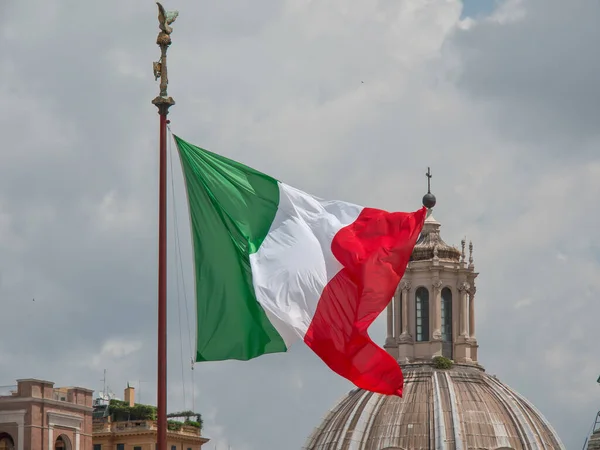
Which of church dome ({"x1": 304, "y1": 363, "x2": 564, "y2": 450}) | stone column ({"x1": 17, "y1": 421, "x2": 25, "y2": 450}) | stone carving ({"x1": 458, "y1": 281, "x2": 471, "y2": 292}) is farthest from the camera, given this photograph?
stone carving ({"x1": 458, "y1": 281, "x2": 471, "y2": 292})

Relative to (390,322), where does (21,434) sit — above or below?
below

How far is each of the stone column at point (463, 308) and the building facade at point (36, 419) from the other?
54597 mm

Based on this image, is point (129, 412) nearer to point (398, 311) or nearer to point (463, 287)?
point (398, 311)

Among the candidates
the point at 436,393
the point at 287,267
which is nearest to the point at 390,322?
the point at 436,393

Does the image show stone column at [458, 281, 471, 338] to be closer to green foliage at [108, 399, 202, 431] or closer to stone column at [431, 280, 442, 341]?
stone column at [431, 280, 442, 341]

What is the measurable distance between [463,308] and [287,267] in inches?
3278

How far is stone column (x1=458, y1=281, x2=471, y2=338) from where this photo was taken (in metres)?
124

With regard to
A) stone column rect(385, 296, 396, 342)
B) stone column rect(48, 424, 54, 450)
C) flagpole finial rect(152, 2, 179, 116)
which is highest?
stone column rect(385, 296, 396, 342)

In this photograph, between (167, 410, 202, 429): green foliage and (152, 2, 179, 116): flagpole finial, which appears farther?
(167, 410, 202, 429): green foliage

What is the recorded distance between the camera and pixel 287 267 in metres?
42.6

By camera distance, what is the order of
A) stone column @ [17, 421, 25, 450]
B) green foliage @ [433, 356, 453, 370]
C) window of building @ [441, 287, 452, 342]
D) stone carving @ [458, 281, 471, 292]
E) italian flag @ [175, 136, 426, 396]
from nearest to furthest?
italian flag @ [175, 136, 426, 396], stone column @ [17, 421, 25, 450], green foliage @ [433, 356, 453, 370], window of building @ [441, 287, 452, 342], stone carving @ [458, 281, 471, 292]

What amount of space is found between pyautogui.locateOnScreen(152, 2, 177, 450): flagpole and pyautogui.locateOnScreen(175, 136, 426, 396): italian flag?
93 cm

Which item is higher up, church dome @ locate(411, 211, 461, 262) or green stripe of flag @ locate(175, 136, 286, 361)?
church dome @ locate(411, 211, 461, 262)

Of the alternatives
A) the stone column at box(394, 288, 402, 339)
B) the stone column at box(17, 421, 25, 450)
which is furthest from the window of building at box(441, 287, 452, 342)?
the stone column at box(17, 421, 25, 450)
